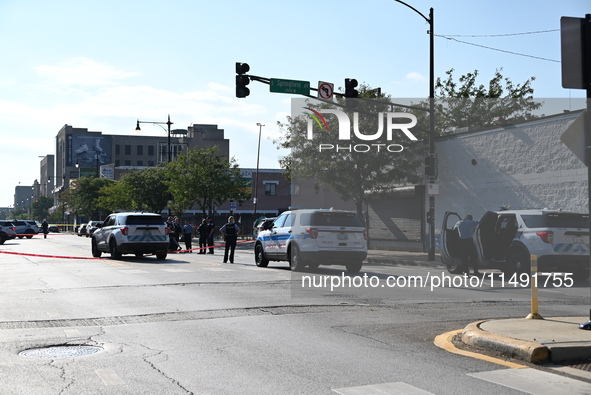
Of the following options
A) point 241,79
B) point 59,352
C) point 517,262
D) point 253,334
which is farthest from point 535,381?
point 241,79

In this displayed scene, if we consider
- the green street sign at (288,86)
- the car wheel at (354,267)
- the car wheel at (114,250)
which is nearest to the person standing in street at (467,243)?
the car wheel at (354,267)

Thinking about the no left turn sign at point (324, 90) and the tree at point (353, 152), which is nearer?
the no left turn sign at point (324, 90)

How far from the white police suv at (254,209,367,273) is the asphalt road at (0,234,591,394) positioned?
191 cm

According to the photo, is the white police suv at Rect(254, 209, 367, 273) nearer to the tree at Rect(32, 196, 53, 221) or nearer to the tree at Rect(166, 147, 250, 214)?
the tree at Rect(166, 147, 250, 214)

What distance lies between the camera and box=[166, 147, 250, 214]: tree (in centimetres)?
5222

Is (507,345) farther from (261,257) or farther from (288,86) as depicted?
(288,86)

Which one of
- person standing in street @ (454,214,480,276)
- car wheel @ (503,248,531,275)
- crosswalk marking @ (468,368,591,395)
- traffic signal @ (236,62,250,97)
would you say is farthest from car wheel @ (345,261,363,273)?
crosswalk marking @ (468,368,591,395)

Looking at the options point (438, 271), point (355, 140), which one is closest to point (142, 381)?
point (438, 271)

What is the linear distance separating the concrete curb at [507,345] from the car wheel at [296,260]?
460 inches

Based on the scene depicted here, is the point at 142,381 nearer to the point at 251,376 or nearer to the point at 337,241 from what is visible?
the point at 251,376

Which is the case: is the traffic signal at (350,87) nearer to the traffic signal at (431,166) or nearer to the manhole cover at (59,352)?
the traffic signal at (431,166)

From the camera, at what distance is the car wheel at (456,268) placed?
66.6 ft

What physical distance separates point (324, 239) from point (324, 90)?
732cm

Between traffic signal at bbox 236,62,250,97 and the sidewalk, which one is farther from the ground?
traffic signal at bbox 236,62,250,97
